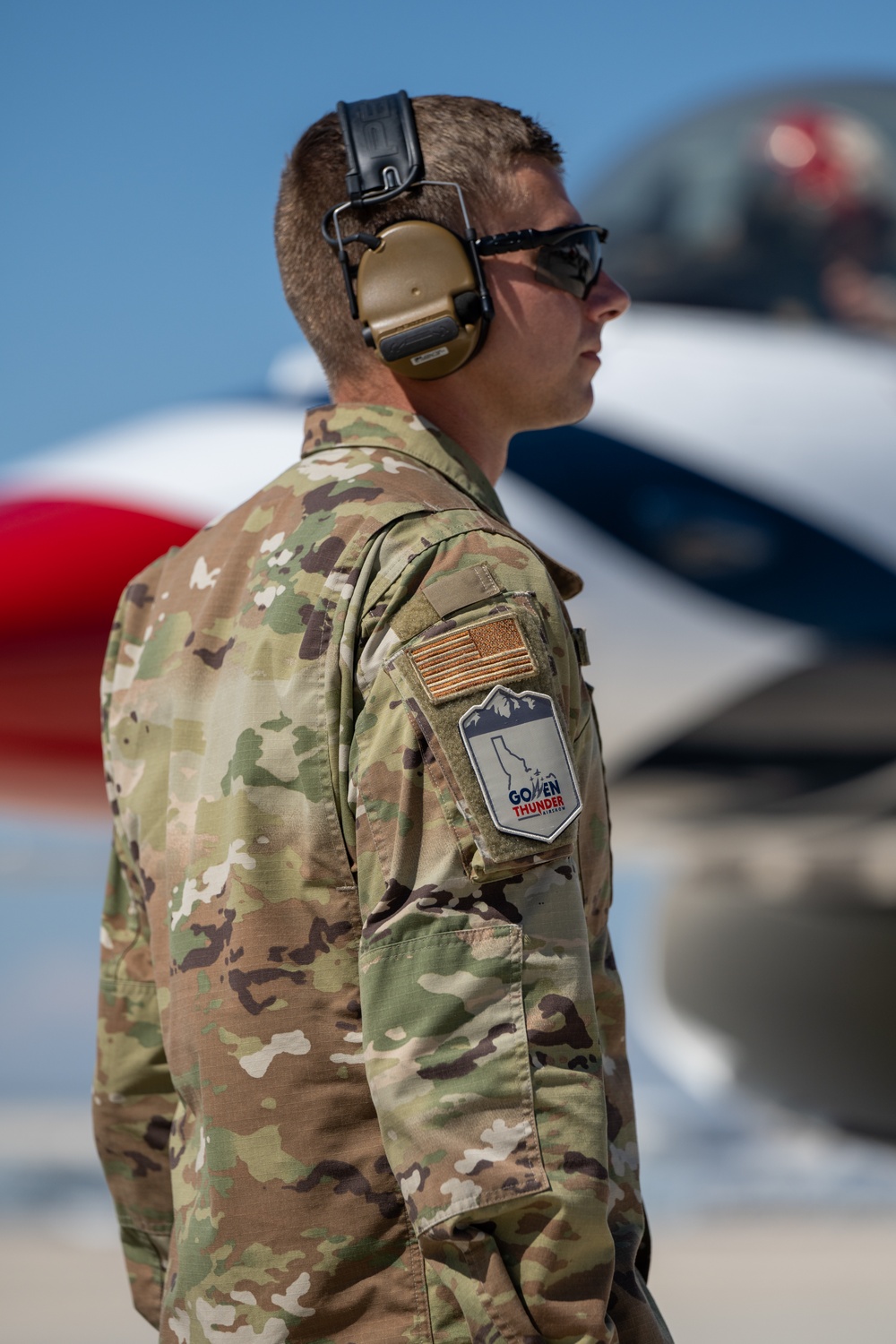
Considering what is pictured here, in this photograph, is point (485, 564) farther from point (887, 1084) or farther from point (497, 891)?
point (887, 1084)

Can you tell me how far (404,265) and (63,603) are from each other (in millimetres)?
2407

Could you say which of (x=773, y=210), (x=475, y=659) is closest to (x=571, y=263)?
(x=475, y=659)

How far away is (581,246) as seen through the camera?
1.50 metres

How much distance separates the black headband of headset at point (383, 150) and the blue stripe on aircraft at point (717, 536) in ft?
7.79

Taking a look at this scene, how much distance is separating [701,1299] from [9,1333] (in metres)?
2.09

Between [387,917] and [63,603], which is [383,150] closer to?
[387,917]

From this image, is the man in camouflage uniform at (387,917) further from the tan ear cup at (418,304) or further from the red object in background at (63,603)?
the red object in background at (63,603)

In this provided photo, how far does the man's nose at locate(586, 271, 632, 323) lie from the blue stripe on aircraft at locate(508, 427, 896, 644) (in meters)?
2.20

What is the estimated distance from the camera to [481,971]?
113 cm

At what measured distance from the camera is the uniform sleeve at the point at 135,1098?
1.53 m

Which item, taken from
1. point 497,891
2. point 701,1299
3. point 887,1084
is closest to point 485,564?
point 497,891

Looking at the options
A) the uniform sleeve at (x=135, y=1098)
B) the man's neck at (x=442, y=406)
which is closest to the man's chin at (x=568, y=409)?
the man's neck at (x=442, y=406)

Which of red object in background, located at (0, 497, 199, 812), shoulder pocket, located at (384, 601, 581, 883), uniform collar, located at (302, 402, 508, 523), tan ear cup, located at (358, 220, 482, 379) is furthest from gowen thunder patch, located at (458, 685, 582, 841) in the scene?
red object in background, located at (0, 497, 199, 812)

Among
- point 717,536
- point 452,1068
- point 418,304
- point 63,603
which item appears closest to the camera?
point 452,1068
